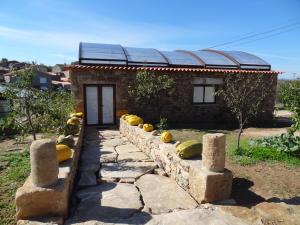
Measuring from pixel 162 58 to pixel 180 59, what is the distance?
3.56 feet

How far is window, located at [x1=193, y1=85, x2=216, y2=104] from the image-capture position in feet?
45.2

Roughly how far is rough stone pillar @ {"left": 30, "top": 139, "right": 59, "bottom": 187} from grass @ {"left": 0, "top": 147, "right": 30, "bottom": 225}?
29.4 inches

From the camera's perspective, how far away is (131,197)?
15.5ft

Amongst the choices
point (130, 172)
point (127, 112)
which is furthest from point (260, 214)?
point (127, 112)

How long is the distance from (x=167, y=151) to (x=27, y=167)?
3226 mm

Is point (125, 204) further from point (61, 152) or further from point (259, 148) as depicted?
point (259, 148)

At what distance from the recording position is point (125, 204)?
444 cm

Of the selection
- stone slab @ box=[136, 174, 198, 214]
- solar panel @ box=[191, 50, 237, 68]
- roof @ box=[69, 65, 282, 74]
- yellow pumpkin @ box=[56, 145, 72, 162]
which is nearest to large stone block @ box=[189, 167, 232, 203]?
stone slab @ box=[136, 174, 198, 214]

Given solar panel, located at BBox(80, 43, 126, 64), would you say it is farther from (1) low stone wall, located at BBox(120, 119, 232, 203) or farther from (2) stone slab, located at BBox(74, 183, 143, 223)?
(2) stone slab, located at BBox(74, 183, 143, 223)

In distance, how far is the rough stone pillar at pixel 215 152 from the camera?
438 cm

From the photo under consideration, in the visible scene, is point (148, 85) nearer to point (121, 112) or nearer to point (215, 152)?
point (121, 112)

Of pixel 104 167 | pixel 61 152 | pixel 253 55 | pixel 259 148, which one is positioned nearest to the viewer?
pixel 61 152

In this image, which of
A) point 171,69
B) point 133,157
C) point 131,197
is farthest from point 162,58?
point 131,197

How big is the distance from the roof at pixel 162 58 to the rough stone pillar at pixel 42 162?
9143 mm
